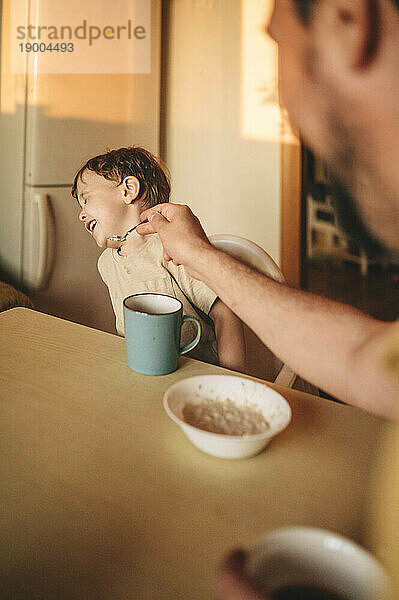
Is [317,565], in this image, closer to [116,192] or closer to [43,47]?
[116,192]

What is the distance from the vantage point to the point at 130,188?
2.63 feet

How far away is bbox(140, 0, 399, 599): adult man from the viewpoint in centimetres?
39

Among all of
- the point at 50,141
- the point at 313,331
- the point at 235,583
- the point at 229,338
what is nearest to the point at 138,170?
the point at 229,338

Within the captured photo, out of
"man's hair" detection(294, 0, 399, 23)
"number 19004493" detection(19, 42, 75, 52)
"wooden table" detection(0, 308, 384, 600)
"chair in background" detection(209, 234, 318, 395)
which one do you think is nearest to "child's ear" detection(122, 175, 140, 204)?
"chair in background" detection(209, 234, 318, 395)

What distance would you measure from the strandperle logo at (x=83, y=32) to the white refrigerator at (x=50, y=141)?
4cm

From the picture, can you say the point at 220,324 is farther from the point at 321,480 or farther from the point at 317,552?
the point at 317,552

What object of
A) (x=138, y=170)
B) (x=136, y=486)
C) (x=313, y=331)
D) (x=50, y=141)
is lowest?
(x=136, y=486)

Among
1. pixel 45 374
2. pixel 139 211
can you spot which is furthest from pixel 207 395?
pixel 139 211

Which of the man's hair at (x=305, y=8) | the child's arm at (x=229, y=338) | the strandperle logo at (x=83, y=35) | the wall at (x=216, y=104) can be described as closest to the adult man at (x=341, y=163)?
the man's hair at (x=305, y=8)

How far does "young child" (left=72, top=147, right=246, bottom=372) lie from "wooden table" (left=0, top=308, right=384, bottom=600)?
0.54 feet

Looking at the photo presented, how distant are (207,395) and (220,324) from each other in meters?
0.26

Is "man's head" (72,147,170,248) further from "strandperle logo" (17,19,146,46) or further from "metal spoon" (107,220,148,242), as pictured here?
"strandperle logo" (17,19,146,46)

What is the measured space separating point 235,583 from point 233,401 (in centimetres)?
28

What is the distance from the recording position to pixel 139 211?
2.64 ft
